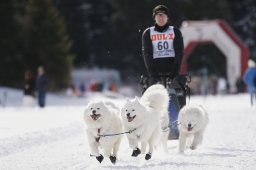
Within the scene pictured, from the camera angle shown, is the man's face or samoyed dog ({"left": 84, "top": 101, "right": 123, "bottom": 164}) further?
the man's face

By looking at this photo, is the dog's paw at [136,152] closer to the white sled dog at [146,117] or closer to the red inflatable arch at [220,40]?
the white sled dog at [146,117]

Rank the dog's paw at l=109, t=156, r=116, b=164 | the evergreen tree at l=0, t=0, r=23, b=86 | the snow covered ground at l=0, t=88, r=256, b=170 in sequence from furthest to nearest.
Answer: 1. the evergreen tree at l=0, t=0, r=23, b=86
2. the dog's paw at l=109, t=156, r=116, b=164
3. the snow covered ground at l=0, t=88, r=256, b=170

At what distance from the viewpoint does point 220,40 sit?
125ft

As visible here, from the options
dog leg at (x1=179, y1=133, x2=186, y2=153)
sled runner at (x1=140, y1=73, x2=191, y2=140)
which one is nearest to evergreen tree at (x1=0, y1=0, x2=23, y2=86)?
sled runner at (x1=140, y1=73, x2=191, y2=140)

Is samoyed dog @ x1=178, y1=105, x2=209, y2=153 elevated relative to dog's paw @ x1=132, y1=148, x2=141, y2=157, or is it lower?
elevated

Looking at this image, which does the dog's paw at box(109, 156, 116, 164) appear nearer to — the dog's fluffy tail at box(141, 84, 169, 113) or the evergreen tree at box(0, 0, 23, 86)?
the dog's fluffy tail at box(141, 84, 169, 113)

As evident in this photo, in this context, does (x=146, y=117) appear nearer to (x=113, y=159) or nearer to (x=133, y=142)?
(x=133, y=142)

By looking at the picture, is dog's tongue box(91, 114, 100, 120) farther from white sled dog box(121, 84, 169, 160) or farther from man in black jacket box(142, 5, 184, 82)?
man in black jacket box(142, 5, 184, 82)

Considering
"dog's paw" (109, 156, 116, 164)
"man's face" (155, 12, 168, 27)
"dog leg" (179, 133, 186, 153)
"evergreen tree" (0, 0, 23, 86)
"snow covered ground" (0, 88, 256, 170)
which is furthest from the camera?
"evergreen tree" (0, 0, 23, 86)

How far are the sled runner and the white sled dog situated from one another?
0.57 meters

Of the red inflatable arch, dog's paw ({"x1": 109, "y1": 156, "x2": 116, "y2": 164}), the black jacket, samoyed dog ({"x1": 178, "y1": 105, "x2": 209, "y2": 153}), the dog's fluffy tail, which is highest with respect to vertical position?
the red inflatable arch

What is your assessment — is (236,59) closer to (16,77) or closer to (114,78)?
(16,77)

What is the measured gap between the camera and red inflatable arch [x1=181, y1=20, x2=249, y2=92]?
3753 cm

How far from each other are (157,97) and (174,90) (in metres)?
1.08
